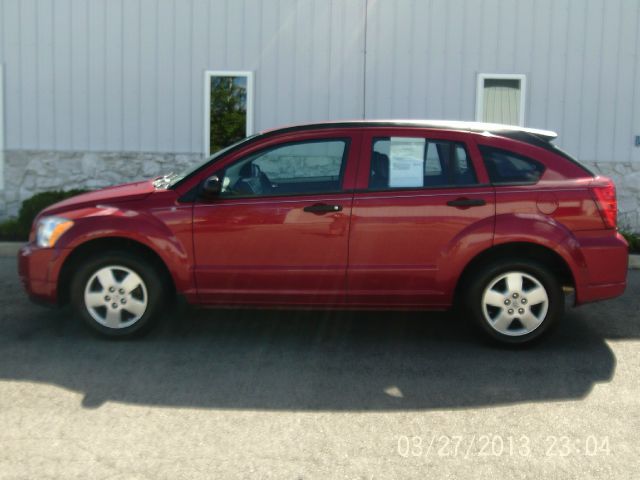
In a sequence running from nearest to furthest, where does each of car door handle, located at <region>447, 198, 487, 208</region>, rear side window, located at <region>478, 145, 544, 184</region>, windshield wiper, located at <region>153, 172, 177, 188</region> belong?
car door handle, located at <region>447, 198, 487, 208</region> → rear side window, located at <region>478, 145, 544, 184</region> → windshield wiper, located at <region>153, 172, 177, 188</region>

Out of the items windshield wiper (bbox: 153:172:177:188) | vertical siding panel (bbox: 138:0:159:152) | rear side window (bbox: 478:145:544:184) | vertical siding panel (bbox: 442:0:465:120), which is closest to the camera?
rear side window (bbox: 478:145:544:184)

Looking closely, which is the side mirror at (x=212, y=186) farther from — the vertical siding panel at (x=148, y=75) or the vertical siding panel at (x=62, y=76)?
the vertical siding panel at (x=62, y=76)

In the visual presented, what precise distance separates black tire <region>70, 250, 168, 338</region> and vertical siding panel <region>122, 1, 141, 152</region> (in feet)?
20.4

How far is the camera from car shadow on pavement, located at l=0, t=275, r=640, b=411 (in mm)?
5422

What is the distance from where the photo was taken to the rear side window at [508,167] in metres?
6.49

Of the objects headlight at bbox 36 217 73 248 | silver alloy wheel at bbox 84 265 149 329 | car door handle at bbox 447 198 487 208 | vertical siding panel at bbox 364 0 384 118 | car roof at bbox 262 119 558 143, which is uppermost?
vertical siding panel at bbox 364 0 384 118

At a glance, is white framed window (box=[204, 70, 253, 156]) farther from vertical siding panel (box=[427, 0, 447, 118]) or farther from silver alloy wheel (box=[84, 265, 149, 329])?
silver alloy wheel (box=[84, 265, 149, 329])

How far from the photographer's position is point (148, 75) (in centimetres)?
1249

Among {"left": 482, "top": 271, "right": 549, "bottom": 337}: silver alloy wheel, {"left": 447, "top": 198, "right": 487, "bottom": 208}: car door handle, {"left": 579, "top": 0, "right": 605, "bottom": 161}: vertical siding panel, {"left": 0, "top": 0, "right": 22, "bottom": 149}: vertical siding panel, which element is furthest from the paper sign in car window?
{"left": 0, "top": 0, "right": 22, "bottom": 149}: vertical siding panel

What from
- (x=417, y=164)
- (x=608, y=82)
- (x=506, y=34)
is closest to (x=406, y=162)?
(x=417, y=164)

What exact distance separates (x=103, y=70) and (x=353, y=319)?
6832 millimetres

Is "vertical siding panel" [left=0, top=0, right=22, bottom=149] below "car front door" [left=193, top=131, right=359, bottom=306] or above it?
Answer: above

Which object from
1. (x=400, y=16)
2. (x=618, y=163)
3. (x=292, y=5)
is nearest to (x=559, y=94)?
(x=618, y=163)

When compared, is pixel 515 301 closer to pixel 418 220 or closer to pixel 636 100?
pixel 418 220
